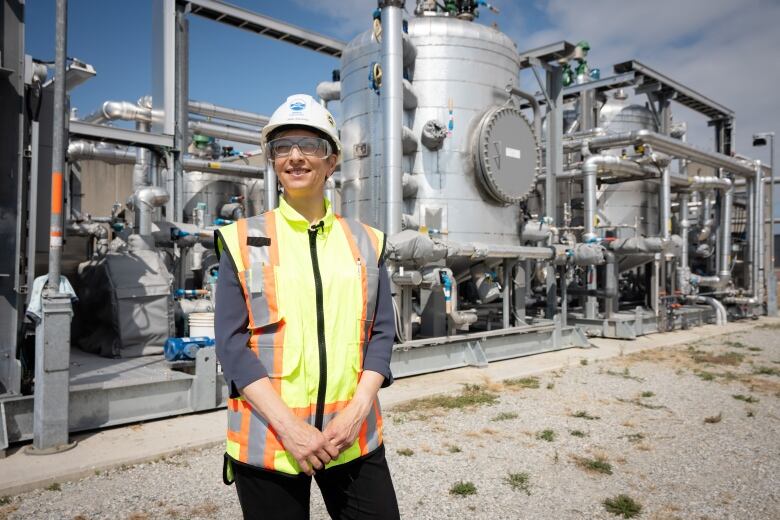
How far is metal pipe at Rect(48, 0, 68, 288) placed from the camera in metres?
4.31

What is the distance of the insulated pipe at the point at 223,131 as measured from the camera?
1606 centimetres

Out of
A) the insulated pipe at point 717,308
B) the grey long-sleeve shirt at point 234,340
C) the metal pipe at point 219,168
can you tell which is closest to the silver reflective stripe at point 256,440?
the grey long-sleeve shirt at point 234,340

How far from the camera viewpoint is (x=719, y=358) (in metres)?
9.38

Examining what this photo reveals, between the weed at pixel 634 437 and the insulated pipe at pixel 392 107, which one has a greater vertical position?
the insulated pipe at pixel 392 107

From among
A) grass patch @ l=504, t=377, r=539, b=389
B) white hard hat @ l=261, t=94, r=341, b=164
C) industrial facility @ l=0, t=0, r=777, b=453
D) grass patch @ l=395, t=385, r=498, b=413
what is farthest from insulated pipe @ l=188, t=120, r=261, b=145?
white hard hat @ l=261, t=94, r=341, b=164

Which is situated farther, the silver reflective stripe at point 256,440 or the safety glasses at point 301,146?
the safety glasses at point 301,146

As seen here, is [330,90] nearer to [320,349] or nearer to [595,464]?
[595,464]

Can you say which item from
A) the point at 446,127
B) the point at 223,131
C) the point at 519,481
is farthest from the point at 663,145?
the point at 223,131

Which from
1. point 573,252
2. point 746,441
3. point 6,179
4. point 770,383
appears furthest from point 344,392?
point 573,252

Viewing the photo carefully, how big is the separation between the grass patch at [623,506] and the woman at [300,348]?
95.7 inches

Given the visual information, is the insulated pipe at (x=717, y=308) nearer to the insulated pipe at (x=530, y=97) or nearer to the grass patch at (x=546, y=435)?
the insulated pipe at (x=530, y=97)

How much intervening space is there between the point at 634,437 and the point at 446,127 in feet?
16.8

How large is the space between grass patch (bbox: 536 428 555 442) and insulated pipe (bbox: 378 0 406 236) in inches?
132

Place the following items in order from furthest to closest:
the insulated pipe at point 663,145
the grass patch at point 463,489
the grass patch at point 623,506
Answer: the insulated pipe at point 663,145 → the grass patch at point 463,489 → the grass patch at point 623,506
